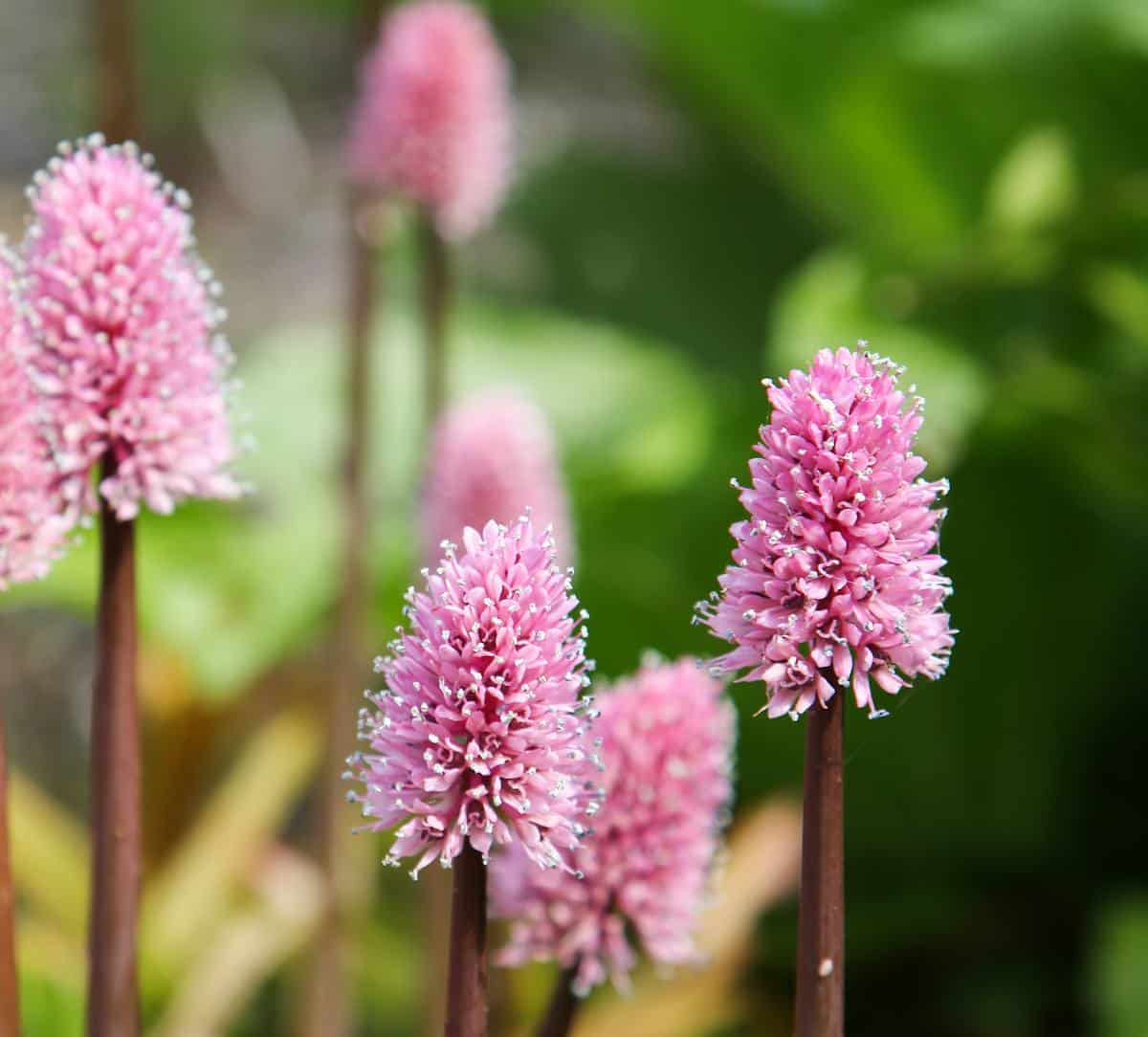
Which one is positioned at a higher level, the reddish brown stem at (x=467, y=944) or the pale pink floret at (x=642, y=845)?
the pale pink floret at (x=642, y=845)

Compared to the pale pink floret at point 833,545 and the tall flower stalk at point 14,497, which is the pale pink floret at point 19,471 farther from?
the pale pink floret at point 833,545

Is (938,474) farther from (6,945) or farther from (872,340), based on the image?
(6,945)

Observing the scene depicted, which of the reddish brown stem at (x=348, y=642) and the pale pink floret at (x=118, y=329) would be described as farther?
the reddish brown stem at (x=348, y=642)

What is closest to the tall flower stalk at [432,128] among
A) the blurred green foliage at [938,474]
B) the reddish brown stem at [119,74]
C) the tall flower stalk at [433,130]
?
the tall flower stalk at [433,130]

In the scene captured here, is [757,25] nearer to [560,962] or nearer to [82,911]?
[82,911]

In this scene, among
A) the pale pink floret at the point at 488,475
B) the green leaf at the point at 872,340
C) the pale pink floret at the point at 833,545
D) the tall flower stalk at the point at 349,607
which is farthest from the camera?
the green leaf at the point at 872,340

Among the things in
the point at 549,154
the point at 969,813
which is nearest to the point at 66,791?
the point at 969,813

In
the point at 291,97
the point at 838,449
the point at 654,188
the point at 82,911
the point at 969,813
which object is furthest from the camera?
the point at 291,97
